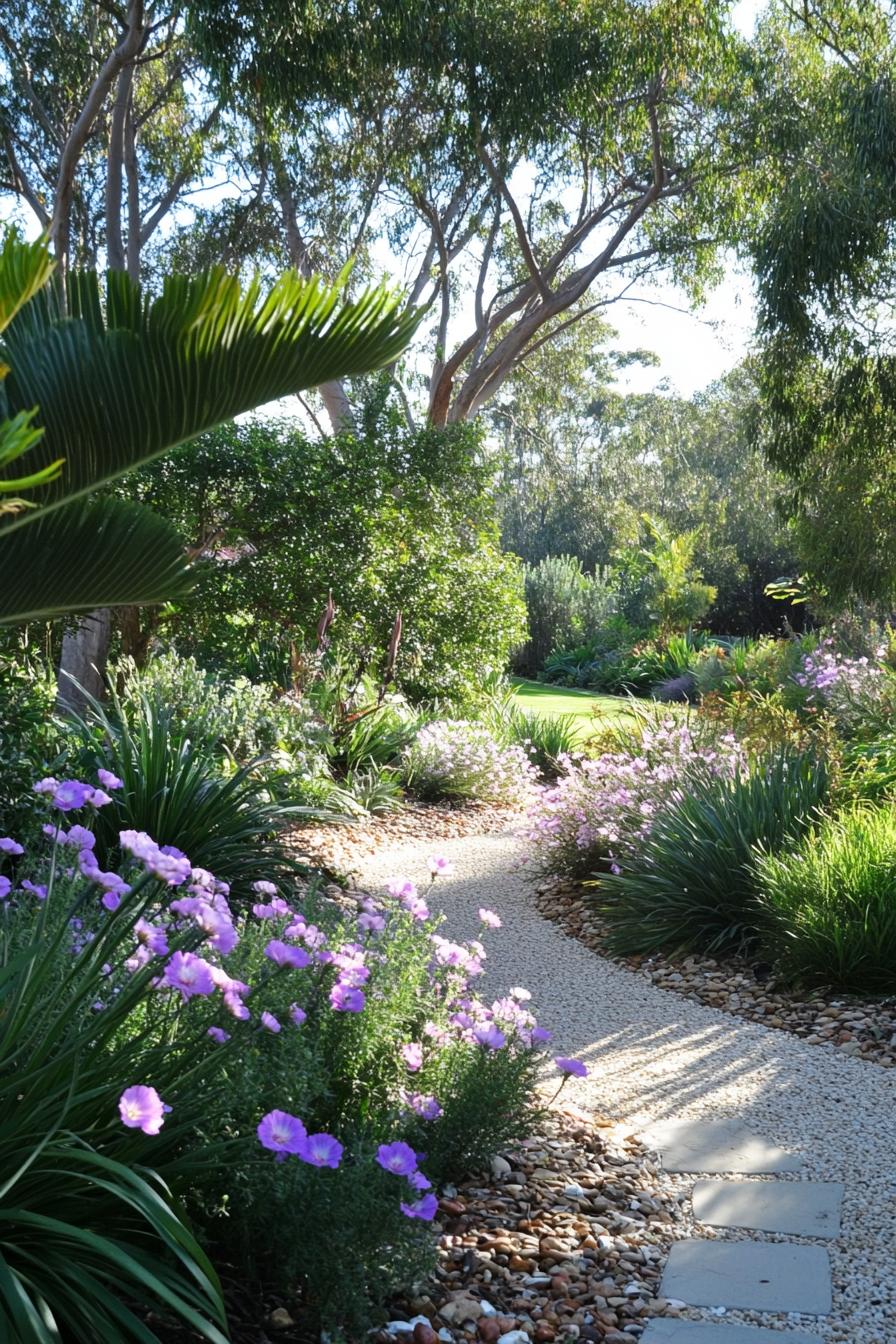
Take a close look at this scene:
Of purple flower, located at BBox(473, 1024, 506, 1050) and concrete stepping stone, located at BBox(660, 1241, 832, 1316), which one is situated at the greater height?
purple flower, located at BBox(473, 1024, 506, 1050)

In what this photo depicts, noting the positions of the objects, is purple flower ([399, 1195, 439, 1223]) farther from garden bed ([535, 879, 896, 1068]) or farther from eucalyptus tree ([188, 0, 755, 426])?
eucalyptus tree ([188, 0, 755, 426])

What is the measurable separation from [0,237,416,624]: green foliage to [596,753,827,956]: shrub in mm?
3420

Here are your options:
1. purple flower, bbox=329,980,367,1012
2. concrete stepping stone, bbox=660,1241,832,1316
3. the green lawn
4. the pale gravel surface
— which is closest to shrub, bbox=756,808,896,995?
the pale gravel surface

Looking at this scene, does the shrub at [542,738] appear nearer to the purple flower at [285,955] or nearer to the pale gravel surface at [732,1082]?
the pale gravel surface at [732,1082]

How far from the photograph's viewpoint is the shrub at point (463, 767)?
992 centimetres

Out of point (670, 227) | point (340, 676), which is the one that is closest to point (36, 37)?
point (670, 227)

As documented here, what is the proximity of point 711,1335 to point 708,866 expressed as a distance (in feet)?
12.1

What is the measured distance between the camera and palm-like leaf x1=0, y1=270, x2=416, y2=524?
128 inches

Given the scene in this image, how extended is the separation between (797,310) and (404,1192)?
41.0ft

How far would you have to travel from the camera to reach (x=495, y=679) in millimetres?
13469

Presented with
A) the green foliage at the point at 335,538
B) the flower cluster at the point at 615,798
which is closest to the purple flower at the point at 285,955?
the flower cluster at the point at 615,798

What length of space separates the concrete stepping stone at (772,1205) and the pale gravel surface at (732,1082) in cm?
5

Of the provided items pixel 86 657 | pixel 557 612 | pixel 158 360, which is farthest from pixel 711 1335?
pixel 557 612

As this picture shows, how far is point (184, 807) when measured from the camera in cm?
596
